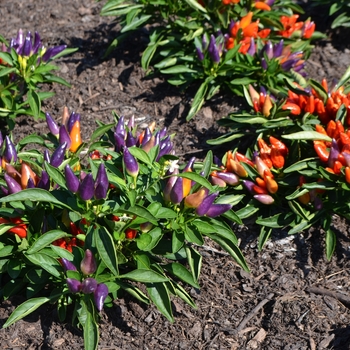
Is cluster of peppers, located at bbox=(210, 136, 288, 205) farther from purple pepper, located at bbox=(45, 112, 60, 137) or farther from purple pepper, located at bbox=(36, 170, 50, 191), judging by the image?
purple pepper, located at bbox=(36, 170, 50, 191)

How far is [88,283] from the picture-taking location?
3.04 meters

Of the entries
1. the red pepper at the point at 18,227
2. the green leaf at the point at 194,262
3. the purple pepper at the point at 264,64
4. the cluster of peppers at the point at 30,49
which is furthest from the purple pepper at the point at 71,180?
A: the purple pepper at the point at 264,64

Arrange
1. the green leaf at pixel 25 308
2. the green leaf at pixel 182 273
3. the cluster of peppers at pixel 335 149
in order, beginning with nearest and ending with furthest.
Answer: the green leaf at pixel 25 308
the green leaf at pixel 182 273
the cluster of peppers at pixel 335 149

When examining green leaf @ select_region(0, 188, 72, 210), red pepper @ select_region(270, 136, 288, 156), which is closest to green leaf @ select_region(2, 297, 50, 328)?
green leaf @ select_region(0, 188, 72, 210)

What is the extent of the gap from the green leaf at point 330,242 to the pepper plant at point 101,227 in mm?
609

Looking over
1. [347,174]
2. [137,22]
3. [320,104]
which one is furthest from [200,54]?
[347,174]

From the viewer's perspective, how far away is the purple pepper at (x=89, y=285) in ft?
10.00

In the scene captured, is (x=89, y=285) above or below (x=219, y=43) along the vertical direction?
below

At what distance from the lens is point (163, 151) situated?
352 centimetres

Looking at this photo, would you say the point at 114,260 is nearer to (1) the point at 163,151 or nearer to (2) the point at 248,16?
(1) the point at 163,151

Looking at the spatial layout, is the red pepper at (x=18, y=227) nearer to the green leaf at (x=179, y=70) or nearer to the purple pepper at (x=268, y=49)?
the green leaf at (x=179, y=70)

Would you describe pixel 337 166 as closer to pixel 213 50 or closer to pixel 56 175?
pixel 213 50

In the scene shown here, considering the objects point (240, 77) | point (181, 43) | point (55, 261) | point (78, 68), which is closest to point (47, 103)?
point (78, 68)

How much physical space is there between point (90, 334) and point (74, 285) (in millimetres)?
240
